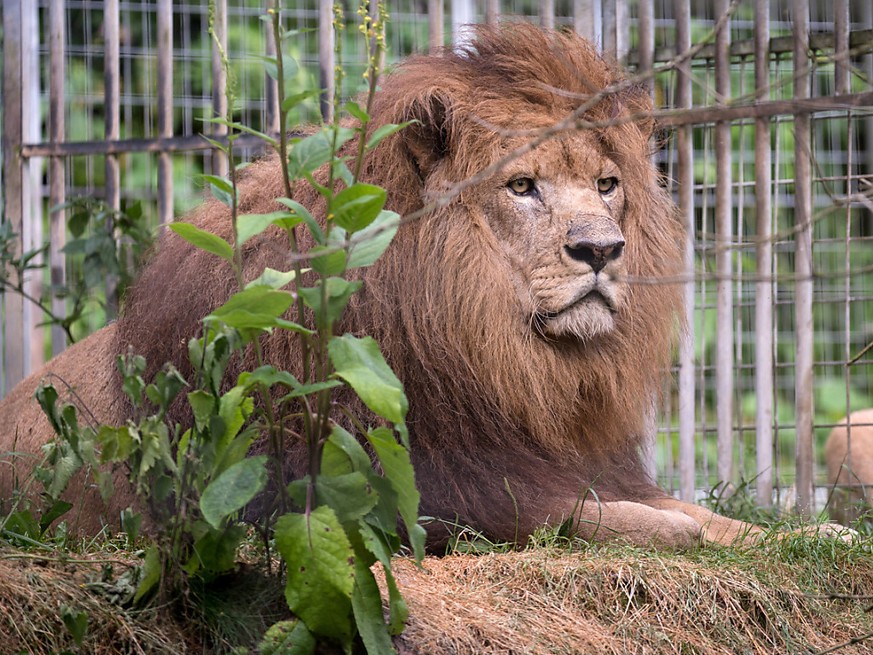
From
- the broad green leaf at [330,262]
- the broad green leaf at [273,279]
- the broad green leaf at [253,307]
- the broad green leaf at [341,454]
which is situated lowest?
the broad green leaf at [341,454]

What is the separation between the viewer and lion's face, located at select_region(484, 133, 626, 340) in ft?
10.4

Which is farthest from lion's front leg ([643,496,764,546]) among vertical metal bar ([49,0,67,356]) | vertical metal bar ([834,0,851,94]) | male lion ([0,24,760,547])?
vertical metal bar ([49,0,67,356])

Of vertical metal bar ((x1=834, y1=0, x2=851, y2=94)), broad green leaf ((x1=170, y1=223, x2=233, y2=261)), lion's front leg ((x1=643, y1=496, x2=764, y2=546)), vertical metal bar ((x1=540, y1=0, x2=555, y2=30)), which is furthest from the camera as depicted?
vertical metal bar ((x1=540, y1=0, x2=555, y2=30))

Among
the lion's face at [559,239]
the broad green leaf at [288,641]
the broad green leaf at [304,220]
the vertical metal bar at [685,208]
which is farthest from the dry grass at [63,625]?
the vertical metal bar at [685,208]

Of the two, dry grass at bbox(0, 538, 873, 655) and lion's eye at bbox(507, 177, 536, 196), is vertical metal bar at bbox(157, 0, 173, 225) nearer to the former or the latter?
lion's eye at bbox(507, 177, 536, 196)

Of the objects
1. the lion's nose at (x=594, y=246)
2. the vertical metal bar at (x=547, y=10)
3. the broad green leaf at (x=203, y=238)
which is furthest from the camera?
the vertical metal bar at (x=547, y=10)

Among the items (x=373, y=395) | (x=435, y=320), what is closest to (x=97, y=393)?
(x=435, y=320)

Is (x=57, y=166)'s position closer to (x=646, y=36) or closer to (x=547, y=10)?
(x=547, y=10)

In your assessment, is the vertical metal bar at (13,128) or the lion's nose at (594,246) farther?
the vertical metal bar at (13,128)

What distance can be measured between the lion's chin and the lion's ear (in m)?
0.56

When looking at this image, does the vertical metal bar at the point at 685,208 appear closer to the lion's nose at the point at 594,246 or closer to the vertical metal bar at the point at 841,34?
the vertical metal bar at the point at 841,34

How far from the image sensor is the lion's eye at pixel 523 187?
3.29 meters

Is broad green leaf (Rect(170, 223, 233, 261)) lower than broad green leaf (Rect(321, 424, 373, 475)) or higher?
higher

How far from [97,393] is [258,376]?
148 centimetres
